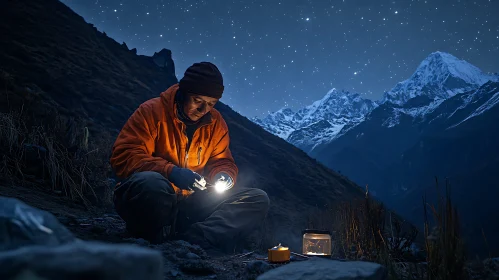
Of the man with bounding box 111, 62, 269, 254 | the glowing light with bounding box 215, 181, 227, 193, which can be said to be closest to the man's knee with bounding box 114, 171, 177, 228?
the man with bounding box 111, 62, 269, 254

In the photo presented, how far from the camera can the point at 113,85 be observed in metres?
17.1

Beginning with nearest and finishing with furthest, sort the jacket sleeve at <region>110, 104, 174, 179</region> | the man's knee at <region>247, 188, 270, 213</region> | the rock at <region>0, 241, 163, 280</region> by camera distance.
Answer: the rock at <region>0, 241, 163, 280</region> → the jacket sleeve at <region>110, 104, 174, 179</region> → the man's knee at <region>247, 188, 270, 213</region>

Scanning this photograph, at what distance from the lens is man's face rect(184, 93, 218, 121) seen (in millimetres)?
3217

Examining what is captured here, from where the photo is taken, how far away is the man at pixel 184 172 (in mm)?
2752

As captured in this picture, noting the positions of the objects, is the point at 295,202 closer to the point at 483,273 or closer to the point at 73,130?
the point at 73,130

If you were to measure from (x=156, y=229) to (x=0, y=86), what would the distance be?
17.5 ft

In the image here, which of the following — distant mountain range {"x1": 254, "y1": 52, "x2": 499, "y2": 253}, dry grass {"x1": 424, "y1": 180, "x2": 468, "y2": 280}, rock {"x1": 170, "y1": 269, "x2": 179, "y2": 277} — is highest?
distant mountain range {"x1": 254, "y1": 52, "x2": 499, "y2": 253}

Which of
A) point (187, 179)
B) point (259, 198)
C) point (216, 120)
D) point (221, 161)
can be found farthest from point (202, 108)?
point (259, 198)

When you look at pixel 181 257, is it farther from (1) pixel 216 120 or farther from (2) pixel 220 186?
(1) pixel 216 120

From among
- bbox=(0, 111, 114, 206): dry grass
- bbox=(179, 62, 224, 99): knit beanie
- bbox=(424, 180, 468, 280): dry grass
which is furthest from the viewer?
bbox=(0, 111, 114, 206): dry grass

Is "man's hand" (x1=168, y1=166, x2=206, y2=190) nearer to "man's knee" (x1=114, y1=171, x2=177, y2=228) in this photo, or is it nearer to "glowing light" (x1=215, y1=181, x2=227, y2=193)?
"man's knee" (x1=114, y1=171, x2=177, y2=228)

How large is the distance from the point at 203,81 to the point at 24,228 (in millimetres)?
2504

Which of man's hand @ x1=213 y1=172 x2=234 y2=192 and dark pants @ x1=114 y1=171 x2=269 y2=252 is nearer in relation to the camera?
dark pants @ x1=114 y1=171 x2=269 y2=252

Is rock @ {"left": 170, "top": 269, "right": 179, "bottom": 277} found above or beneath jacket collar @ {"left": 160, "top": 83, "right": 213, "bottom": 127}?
beneath
